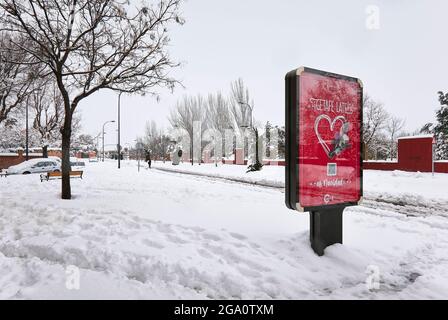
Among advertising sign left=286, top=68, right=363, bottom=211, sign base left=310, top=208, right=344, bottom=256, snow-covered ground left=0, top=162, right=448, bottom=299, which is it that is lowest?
snow-covered ground left=0, top=162, right=448, bottom=299

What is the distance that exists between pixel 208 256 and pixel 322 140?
2.53m

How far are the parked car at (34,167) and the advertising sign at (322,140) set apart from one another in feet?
79.3

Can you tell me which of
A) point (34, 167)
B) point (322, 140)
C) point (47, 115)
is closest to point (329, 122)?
point (322, 140)

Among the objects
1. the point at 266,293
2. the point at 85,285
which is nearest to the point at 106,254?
the point at 85,285

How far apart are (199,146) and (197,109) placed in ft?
21.4

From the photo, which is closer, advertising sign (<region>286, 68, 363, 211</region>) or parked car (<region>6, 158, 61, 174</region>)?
advertising sign (<region>286, 68, 363, 211</region>)

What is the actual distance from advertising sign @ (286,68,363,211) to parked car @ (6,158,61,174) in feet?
79.3

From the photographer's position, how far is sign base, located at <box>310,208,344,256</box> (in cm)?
466

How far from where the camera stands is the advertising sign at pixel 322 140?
423 cm

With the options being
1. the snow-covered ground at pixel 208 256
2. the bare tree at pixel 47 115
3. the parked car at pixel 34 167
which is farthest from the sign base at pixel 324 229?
the bare tree at pixel 47 115

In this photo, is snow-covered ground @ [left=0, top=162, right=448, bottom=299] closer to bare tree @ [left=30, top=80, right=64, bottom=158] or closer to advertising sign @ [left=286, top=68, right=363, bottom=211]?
advertising sign @ [left=286, top=68, right=363, bottom=211]

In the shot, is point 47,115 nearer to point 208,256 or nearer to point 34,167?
point 34,167

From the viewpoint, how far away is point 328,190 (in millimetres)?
4637

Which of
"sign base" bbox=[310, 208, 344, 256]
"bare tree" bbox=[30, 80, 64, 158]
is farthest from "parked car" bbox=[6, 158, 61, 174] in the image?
"sign base" bbox=[310, 208, 344, 256]
